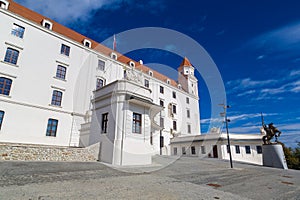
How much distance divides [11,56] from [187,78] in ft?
112

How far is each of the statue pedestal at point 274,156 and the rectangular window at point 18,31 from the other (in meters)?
28.3

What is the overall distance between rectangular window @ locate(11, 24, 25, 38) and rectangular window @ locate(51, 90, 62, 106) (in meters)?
6.79

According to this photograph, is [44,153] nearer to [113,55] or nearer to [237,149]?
[113,55]

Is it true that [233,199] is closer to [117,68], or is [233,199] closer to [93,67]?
[93,67]

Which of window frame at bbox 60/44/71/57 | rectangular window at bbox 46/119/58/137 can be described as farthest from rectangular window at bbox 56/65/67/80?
rectangular window at bbox 46/119/58/137

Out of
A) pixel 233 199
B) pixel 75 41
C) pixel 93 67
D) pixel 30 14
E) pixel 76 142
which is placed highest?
pixel 30 14

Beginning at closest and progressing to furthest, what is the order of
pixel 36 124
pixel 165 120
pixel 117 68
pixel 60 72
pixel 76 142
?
pixel 36 124 < pixel 76 142 < pixel 60 72 < pixel 117 68 < pixel 165 120

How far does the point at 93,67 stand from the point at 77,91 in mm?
4287

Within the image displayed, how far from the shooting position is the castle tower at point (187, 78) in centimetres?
4094

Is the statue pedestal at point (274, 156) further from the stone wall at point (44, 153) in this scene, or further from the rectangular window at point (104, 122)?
the stone wall at point (44, 153)

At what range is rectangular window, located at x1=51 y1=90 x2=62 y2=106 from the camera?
60.2 feet

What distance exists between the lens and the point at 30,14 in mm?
A: 19906

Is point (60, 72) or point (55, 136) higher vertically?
point (60, 72)

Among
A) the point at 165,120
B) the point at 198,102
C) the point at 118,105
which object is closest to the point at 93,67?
the point at 118,105
